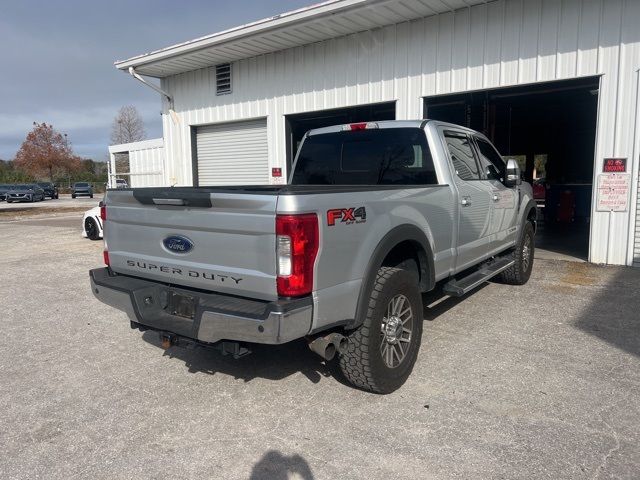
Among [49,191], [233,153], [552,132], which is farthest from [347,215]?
[49,191]

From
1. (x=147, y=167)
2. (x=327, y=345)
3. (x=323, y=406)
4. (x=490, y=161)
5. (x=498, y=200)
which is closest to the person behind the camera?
(x=327, y=345)

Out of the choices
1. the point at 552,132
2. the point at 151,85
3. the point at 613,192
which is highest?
the point at 151,85

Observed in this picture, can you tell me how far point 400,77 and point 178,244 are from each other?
24.5ft

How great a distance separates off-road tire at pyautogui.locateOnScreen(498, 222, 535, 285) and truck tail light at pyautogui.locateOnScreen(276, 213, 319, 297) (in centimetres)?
437

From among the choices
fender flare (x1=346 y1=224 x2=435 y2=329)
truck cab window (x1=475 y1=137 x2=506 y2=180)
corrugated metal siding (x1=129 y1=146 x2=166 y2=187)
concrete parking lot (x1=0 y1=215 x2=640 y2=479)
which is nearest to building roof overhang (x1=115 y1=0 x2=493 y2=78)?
corrugated metal siding (x1=129 y1=146 x2=166 y2=187)

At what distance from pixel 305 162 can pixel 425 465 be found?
3.31 metres

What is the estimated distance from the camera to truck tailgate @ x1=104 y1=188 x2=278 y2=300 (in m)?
2.81

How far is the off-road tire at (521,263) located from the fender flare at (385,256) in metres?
2.83

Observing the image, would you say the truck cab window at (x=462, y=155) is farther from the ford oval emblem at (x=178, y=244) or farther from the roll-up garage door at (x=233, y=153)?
the roll-up garage door at (x=233, y=153)

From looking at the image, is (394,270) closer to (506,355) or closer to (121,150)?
(506,355)

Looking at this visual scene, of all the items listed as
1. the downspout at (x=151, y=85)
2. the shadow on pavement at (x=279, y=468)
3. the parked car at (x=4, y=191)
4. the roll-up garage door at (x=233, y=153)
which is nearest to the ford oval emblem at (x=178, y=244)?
the shadow on pavement at (x=279, y=468)

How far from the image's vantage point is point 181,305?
3.25 metres

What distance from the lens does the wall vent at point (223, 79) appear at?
12070mm

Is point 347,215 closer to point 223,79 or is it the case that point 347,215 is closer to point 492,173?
point 492,173
